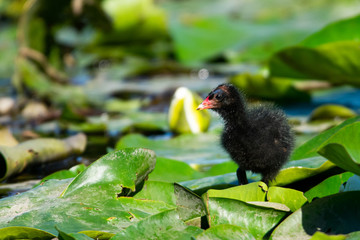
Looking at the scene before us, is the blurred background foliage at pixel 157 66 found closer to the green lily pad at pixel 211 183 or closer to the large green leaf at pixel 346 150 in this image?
the green lily pad at pixel 211 183

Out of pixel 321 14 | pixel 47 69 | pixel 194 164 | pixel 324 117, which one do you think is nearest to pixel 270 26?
pixel 321 14

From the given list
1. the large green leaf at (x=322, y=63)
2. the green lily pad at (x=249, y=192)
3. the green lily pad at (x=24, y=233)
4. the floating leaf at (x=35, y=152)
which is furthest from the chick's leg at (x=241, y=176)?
the large green leaf at (x=322, y=63)

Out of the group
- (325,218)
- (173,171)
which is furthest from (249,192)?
(173,171)

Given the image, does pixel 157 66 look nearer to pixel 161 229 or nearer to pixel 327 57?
pixel 327 57

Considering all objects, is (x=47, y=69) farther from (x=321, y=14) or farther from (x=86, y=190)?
(x=321, y=14)

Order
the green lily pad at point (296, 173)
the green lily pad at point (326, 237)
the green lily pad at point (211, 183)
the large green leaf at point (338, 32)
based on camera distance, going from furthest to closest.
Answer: the large green leaf at point (338, 32) < the green lily pad at point (211, 183) < the green lily pad at point (296, 173) < the green lily pad at point (326, 237)

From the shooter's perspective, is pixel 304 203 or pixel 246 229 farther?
pixel 304 203

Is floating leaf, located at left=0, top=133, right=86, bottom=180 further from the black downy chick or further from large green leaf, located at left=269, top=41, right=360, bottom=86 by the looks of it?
large green leaf, located at left=269, top=41, right=360, bottom=86

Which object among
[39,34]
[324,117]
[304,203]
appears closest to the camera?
[304,203]
